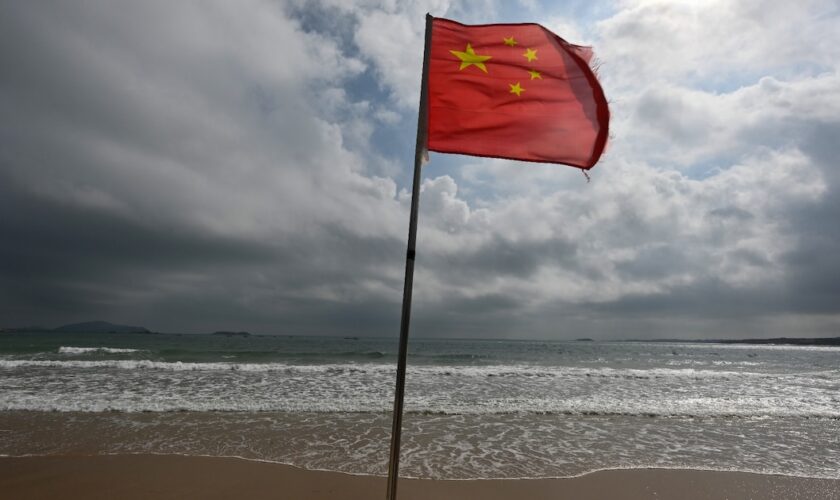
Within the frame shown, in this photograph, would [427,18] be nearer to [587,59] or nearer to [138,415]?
[587,59]

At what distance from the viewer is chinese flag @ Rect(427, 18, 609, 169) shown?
4574 mm

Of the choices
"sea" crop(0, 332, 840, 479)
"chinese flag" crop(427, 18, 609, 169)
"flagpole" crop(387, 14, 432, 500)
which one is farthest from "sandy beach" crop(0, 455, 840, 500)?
"chinese flag" crop(427, 18, 609, 169)

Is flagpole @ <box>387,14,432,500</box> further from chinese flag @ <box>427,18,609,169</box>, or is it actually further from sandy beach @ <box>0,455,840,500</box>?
sandy beach @ <box>0,455,840,500</box>

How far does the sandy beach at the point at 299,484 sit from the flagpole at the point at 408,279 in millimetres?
2247

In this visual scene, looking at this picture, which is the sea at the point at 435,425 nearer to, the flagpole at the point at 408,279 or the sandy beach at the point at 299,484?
the sandy beach at the point at 299,484

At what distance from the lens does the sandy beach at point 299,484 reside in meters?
5.40

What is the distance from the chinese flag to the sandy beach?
173 inches

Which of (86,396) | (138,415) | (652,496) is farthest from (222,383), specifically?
(652,496)

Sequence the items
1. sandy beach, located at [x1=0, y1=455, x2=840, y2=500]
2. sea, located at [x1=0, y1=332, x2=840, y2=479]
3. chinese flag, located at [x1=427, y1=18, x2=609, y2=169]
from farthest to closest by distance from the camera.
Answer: sea, located at [x1=0, y1=332, x2=840, y2=479]
sandy beach, located at [x1=0, y1=455, x2=840, y2=500]
chinese flag, located at [x1=427, y1=18, x2=609, y2=169]

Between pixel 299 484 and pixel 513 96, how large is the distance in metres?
5.70

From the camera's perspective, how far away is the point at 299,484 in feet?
18.8

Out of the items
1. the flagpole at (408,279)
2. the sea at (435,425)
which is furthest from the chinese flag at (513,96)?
the sea at (435,425)

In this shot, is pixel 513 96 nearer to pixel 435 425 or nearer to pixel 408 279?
pixel 408 279

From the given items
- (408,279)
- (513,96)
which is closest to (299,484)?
(408,279)
